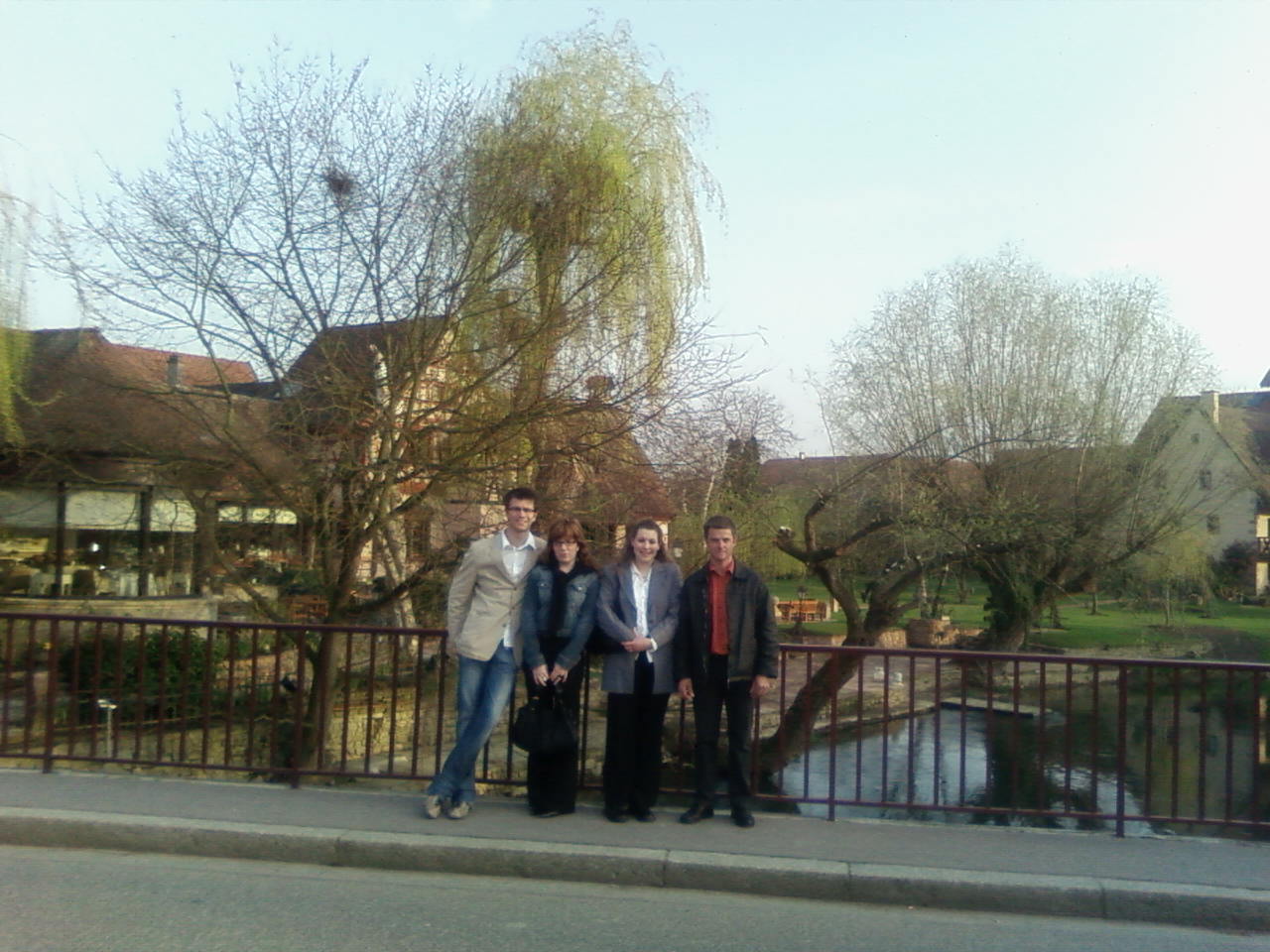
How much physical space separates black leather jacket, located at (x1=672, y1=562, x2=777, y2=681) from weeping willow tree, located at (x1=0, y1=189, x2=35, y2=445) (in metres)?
7.42

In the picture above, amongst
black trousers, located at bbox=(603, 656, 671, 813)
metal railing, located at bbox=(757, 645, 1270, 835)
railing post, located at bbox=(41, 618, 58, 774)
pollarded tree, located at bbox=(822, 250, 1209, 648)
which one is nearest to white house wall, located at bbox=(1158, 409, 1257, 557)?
pollarded tree, located at bbox=(822, 250, 1209, 648)

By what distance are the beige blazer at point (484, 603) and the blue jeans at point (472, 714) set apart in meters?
0.09

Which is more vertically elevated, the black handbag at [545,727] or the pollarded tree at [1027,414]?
the pollarded tree at [1027,414]

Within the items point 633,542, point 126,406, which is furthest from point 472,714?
point 126,406

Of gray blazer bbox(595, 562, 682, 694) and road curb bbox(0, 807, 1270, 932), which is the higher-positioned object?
gray blazer bbox(595, 562, 682, 694)

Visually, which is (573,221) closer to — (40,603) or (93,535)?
(93,535)

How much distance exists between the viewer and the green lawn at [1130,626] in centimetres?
2388

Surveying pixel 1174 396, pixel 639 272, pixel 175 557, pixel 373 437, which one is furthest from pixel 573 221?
pixel 1174 396

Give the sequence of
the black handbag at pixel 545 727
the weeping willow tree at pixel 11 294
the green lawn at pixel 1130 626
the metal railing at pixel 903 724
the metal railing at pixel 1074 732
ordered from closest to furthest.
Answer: the black handbag at pixel 545 727, the metal railing at pixel 1074 732, the metal railing at pixel 903 724, the weeping willow tree at pixel 11 294, the green lawn at pixel 1130 626

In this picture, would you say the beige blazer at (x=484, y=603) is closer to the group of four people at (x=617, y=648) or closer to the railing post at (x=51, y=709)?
the group of four people at (x=617, y=648)

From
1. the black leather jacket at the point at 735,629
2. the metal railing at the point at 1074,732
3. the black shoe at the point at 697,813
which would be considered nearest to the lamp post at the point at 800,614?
the metal railing at the point at 1074,732

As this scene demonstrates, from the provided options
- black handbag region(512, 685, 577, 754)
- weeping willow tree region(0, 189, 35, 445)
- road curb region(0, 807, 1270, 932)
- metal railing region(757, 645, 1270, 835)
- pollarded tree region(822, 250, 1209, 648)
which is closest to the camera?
road curb region(0, 807, 1270, 932)

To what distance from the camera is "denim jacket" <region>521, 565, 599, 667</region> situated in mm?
6180

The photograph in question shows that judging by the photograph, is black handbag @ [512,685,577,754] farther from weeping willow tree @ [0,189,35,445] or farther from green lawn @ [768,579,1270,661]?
green lawn @ [768,579,1270,661]
